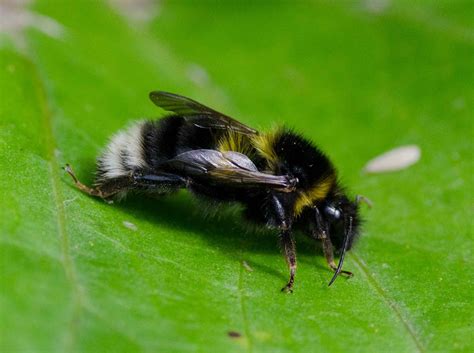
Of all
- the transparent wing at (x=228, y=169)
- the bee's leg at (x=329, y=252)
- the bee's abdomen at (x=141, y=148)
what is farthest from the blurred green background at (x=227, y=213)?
the transparent wing at (x=228, y=169)

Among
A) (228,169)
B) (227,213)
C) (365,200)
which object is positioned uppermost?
(365,200)

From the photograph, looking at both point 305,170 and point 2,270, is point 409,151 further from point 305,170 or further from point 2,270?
point 2,270

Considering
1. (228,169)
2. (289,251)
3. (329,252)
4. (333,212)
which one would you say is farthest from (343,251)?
(228,169)

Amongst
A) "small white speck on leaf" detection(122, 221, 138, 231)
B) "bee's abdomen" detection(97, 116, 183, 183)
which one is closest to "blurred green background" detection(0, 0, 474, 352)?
"small white speck on leaf" detection(122, 221, 138, 231)

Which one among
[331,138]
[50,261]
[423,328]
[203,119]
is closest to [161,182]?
[203,119]

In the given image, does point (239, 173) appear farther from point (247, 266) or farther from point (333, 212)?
point (333, 212)

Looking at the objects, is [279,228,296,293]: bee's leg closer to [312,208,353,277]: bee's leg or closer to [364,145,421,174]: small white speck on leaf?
[312,208,353,277]: bee's leg

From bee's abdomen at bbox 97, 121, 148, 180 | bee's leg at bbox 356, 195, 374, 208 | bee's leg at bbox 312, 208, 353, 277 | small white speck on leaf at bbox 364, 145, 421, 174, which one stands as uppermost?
small white speck on leaf at bbox 364, 145, 421, 174
